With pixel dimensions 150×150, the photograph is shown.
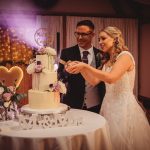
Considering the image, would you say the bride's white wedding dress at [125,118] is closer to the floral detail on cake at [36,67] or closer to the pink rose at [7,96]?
the floral detail on cake at [36,67]

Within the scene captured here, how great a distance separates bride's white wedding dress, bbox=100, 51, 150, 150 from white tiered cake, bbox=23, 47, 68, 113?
0.56 m

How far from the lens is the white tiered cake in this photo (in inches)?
130

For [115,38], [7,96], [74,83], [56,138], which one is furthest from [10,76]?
[56,138]

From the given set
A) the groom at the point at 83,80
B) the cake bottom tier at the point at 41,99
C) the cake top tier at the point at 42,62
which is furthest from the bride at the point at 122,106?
the groom at the point at 83,80

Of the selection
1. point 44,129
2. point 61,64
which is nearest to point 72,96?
point 61,64

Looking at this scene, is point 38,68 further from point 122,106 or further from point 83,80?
point 83,80

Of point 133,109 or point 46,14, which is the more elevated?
point 46,14

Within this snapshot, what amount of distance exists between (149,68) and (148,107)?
3.71 feet

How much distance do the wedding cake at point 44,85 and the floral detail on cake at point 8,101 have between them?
152 mm

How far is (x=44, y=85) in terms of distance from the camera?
3.37 m

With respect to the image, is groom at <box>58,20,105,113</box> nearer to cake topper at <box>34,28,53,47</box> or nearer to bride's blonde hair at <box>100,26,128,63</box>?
cake topper at <box>34,28,53,47</box>

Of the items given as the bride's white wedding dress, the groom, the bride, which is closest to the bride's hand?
the bride

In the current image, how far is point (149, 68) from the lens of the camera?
890 cm

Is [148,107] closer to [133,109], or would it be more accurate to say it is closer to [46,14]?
[46,14]
